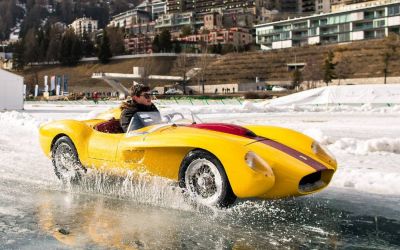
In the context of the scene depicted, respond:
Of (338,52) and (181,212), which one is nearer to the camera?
(181,212)

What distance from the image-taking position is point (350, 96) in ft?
103

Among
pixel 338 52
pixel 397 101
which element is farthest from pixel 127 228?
pixel 338 52

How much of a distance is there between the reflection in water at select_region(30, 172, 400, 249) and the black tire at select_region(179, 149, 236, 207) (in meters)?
0.14

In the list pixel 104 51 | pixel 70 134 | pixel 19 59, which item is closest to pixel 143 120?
pixel 70 134

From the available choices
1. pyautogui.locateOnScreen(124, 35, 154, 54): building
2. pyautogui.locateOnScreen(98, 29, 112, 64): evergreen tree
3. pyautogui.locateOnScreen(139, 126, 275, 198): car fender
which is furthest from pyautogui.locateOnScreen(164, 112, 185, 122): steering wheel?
pyautogui.locateOnScreen(124, 35, 154, 54): building

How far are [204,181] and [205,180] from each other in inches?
0.7

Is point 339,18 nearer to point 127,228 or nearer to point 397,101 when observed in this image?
point 397,101

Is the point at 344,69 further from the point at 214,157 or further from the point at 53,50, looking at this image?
the point at 53,50

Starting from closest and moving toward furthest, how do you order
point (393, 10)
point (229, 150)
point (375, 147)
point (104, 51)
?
point (229, 150)
point (375, 147)
point (393, 10)
point (104, 51)

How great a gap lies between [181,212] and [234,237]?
108cm

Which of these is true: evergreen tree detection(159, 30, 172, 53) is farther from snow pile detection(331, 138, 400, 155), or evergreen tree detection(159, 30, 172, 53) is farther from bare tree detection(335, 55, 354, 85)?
snow pile detection(331, 138, 400, 155)

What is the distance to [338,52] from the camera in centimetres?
10081

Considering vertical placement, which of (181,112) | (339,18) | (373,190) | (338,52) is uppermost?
(339,18)

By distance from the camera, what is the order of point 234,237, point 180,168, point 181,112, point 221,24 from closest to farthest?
point 234,237
point 180,168
point 181,112
point 221,24
